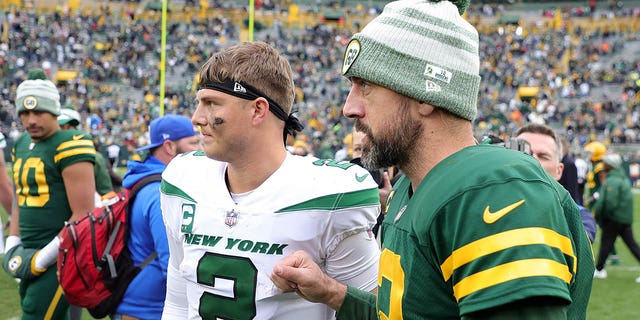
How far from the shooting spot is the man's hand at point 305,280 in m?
1.96

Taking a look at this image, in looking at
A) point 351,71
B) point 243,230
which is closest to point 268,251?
point 243,230

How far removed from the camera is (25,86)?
4707mm

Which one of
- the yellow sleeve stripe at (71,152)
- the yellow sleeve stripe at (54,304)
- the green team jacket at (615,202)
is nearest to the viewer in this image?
the yellow sleeve stripe at (54,304)

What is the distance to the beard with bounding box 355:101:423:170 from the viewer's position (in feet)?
5.32

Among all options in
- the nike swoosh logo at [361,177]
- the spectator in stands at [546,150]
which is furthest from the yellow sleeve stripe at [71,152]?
the nike swoosh logo at [361,177]

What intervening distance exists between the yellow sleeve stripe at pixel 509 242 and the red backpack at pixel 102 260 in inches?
90.4

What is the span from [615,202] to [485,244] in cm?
845

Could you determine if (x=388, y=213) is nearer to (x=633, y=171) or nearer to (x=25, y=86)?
(x=25, y=86)

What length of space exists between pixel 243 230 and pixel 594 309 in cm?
616

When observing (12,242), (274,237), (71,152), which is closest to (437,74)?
(274,237)

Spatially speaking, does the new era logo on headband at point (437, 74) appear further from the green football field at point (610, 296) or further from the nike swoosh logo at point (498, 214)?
→ the green football field at point (610, 296)

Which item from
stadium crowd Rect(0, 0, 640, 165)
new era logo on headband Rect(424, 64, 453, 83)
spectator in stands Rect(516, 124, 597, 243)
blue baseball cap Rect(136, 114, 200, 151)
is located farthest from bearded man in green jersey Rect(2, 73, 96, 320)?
stadium crowd Rect(0, 0, 640, 165)

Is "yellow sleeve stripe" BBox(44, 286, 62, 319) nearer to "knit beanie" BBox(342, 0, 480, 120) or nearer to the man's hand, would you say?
the man's hand

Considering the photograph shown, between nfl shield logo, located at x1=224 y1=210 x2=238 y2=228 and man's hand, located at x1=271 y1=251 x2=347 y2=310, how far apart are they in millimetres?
281
